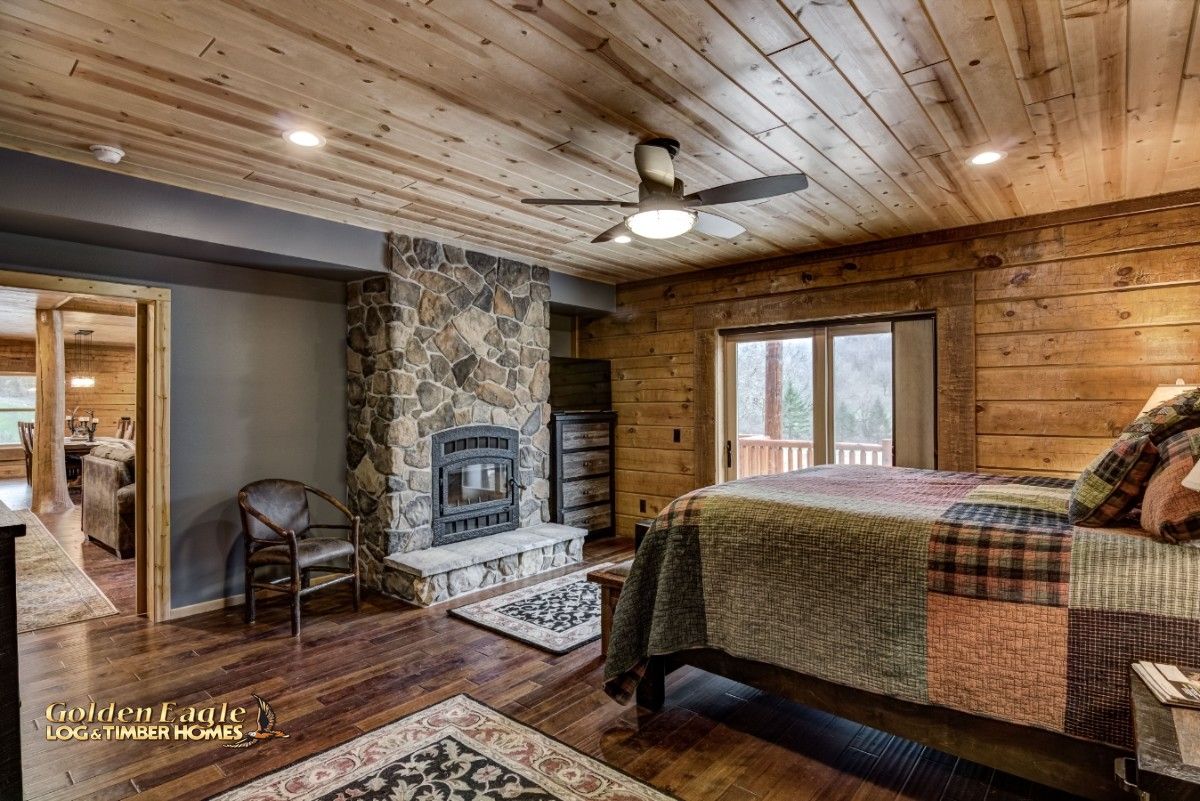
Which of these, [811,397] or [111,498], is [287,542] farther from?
[811,397]

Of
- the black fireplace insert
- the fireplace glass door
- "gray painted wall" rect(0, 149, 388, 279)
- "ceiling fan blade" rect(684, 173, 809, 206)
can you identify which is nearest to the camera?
"ceiling fan blade" rect(684, 173, 809, 206)

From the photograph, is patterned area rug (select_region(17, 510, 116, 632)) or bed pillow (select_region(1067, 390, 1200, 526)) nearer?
bed pillow (select_region(1067, 390, 1200, 526))

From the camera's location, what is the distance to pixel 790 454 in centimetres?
513

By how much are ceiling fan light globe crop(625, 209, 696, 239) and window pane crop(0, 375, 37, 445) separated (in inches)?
488

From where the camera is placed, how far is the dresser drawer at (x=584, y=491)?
5.75 metres

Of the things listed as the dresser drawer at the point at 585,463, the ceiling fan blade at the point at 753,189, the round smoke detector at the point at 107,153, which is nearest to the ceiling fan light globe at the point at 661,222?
the ceiling fan blade at the point at 753,189

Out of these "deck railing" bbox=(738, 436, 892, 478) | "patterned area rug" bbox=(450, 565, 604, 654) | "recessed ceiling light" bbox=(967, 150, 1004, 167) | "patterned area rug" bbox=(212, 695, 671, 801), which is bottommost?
"patterned area rug" bbox=(212, 695, 671, 801)

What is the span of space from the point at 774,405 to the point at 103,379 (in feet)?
37.5

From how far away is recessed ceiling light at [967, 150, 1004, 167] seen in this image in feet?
9.56

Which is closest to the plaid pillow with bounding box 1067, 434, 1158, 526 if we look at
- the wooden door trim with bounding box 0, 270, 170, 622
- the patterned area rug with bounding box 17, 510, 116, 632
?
the wooden door trim with bounding box 0, 270, 170, 622

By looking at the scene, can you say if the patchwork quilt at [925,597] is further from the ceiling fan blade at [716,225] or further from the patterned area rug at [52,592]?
the patterned area rug at [52,592]

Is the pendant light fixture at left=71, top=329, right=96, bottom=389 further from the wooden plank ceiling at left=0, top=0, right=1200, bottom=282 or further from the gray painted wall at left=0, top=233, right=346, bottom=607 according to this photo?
the wooden plank ceiling at left=0, top=0, right=1200, bottom=282

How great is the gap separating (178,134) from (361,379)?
2.12 m

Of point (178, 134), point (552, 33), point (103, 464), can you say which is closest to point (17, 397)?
point (103, 464)
